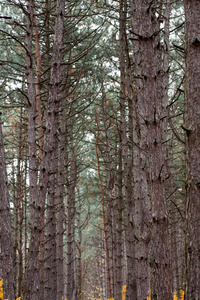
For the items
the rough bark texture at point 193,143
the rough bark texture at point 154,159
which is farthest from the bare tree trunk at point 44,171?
the rough bark texture at point 193,143

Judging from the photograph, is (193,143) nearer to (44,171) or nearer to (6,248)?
(44,171)

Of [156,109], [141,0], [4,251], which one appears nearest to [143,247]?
[4,251]

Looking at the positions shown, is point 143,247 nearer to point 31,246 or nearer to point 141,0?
point 31,246

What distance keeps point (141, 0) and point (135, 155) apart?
283 cm

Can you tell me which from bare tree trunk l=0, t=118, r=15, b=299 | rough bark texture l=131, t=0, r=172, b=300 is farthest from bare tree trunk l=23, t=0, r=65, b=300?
rough bark texture l=131, t=0, r=172, b=300

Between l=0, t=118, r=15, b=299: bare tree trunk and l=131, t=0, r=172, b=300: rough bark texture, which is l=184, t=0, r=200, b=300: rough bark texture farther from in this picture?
l=0, t=118, r=15, b=299: bare tree trunk

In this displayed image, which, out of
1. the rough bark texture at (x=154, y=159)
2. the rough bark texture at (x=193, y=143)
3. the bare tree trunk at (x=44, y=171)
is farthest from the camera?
the bare tree trunk at (x=44, y=171)

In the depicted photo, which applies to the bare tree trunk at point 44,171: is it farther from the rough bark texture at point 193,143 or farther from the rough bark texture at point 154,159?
the rough bark texture at point 193,143

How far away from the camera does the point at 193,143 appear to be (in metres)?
2.18

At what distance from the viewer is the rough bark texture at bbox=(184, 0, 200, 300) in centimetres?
204

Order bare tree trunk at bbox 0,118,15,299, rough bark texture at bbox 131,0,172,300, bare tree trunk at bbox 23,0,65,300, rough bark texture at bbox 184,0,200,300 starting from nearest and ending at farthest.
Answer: rough bark texture at bbox 184,0,200,300 < rough bark texture at bbox 131,0,172,300 < bare tree trunk at bbox 23,0,65,300 < bare tree trunk at bbox 0,118,15,299

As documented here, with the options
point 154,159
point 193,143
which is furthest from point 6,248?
point 193,143

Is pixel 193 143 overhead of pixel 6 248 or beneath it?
overhead

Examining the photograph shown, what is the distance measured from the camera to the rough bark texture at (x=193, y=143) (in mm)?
2044
